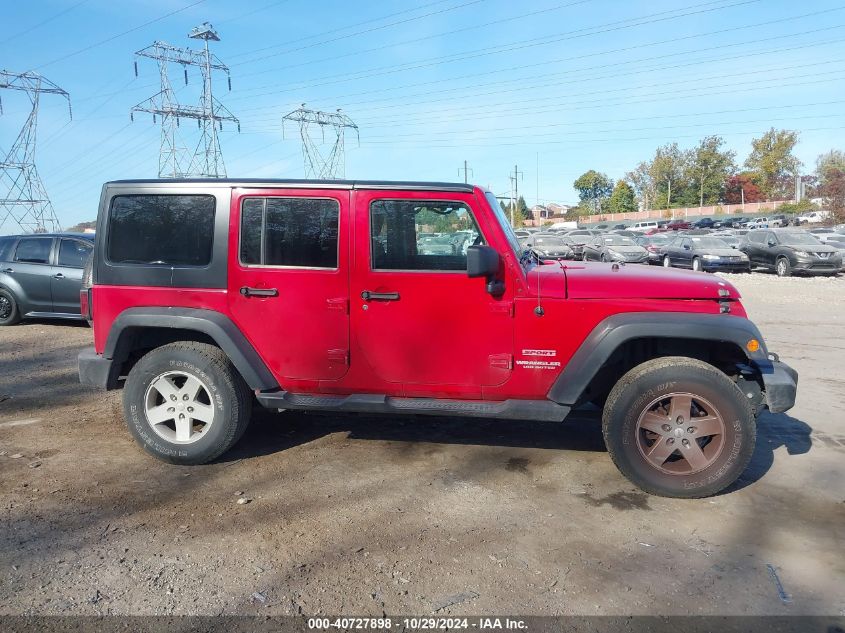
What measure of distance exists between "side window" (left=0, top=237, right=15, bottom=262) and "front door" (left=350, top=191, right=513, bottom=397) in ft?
29.6

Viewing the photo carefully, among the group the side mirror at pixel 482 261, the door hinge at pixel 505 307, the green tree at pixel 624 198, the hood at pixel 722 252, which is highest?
the green tree at pixel 624 198

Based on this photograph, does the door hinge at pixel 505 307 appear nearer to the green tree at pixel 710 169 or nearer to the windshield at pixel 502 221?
the windshield at pixel 502 221

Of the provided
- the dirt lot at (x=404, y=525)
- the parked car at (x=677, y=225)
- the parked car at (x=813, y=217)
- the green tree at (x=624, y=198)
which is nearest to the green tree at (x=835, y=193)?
the parked car at (x=813, y=217)

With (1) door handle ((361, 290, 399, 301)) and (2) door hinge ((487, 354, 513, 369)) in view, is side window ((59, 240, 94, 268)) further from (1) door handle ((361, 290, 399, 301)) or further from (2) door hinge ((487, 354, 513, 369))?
(2) door hinge ((487, 354, 513, 369))

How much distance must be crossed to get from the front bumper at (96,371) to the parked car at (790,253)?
66.7ft

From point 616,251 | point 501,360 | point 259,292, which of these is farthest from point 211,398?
point 616,251

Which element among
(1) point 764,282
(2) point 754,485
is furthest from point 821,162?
(2) point 754,485

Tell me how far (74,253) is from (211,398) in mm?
7377

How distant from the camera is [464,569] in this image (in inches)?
119

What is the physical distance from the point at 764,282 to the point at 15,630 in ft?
61.6

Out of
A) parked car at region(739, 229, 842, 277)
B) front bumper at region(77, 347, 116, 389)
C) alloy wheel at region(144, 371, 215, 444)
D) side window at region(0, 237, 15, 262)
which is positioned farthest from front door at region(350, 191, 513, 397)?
parked car at region(739, 229, 842, 277)

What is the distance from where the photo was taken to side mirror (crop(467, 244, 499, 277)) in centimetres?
367

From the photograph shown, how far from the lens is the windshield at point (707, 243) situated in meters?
21.4

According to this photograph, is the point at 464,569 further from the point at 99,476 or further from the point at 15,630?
the point at 99,476
